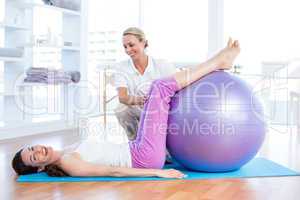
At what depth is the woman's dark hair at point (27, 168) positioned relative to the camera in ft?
7.97

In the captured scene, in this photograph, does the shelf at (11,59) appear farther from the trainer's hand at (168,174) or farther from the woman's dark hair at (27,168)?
the trainer's hand at (168,174)

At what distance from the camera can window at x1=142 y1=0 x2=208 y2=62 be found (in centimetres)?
594

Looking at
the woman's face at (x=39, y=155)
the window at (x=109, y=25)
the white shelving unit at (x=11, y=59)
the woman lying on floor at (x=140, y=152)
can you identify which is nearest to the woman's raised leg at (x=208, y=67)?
the woman lying on floor at (x=140, y=152)

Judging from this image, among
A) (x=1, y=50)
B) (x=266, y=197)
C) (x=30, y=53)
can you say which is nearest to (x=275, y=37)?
(x=30, y=53)

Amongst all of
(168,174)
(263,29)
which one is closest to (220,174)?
(168,174)

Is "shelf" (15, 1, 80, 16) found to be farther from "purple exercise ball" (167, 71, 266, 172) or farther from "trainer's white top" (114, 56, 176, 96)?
"purple exercise ball" (167, 71, 266, 172)

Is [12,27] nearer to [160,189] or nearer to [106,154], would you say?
[106,154]

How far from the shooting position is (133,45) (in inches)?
118

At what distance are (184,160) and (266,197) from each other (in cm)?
62

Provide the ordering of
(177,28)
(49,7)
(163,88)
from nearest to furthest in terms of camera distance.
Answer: (163,88) < (49,7) < (177,28)

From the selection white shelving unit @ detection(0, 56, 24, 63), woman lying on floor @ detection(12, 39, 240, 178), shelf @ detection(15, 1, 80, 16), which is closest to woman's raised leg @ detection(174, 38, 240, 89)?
woman lying on floor @ detection(12, 39, 240, 178)

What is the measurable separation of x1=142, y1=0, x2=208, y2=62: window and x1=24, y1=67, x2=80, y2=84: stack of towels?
174 centimetres

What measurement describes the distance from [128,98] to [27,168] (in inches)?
34.6

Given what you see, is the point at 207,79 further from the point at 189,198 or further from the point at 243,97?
the point at 189,198
